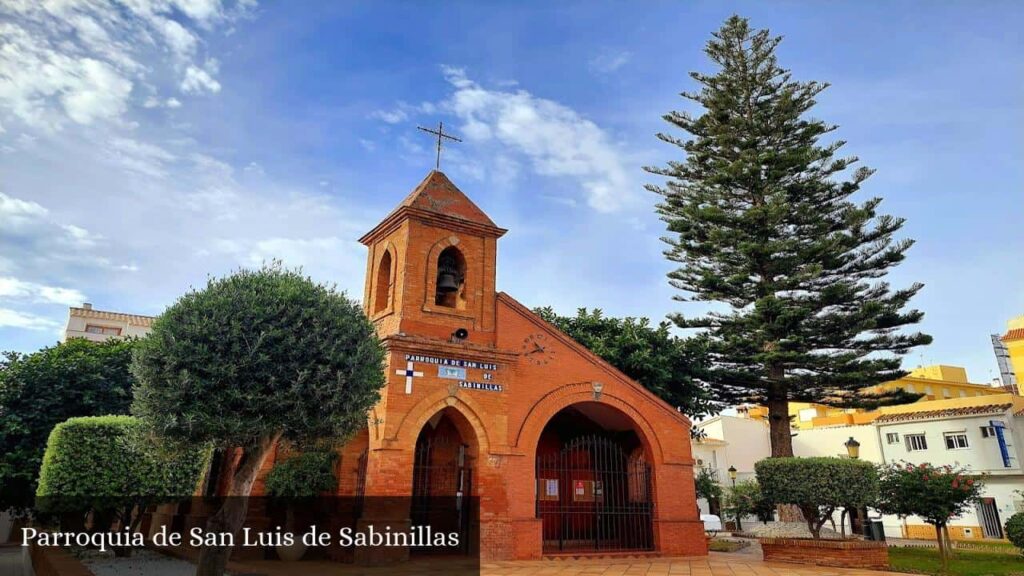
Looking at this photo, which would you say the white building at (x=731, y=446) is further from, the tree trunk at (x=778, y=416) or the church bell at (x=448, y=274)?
the church bell at (x=448, y=274)

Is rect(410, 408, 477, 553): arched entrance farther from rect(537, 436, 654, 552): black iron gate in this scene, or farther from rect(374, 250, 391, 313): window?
rect(374, 250, 391, 313): window

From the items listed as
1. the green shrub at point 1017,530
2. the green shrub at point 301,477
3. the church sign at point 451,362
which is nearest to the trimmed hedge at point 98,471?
the green shrub at point 301,477

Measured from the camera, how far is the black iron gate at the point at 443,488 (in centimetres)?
1245

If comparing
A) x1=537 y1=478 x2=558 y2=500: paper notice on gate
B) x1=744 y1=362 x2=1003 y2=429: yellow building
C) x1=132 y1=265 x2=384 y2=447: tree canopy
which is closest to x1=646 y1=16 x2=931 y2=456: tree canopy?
x1=537 y1=478 x2=558 y2=500: paper notice on gate

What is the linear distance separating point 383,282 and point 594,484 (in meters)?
6.39

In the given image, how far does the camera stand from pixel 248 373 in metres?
7.26

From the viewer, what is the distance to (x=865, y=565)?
38.7ft

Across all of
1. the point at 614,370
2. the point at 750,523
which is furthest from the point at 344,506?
the point at 750,523

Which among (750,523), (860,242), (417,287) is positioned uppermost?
(860,242)

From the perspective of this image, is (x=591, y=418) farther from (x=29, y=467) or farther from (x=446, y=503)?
(x=29, y=467)

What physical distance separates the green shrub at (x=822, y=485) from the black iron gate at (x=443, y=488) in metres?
6.37

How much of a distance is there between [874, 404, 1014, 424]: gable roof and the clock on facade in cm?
2204

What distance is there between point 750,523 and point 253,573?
89.6 feet

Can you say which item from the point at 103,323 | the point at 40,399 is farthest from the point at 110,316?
the point at 40,399
